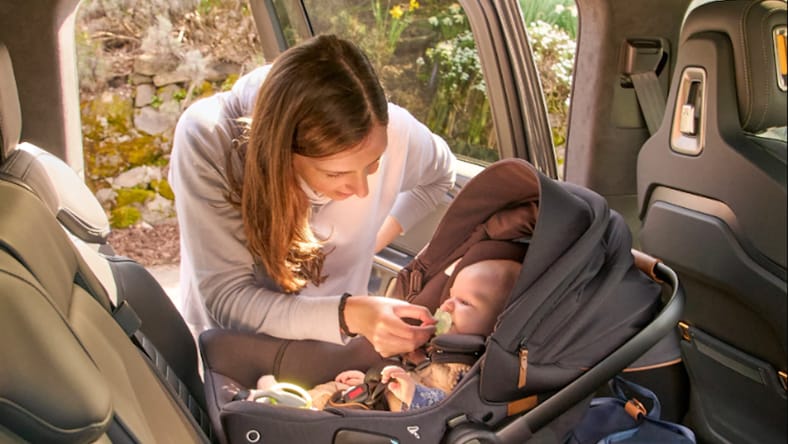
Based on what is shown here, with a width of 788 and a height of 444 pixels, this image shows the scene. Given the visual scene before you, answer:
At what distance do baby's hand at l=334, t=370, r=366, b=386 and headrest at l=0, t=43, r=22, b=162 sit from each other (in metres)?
0.92

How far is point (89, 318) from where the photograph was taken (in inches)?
48.3

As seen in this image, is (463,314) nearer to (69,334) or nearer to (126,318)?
(126,318)

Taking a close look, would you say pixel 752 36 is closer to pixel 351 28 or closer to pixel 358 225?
pixel 358 225

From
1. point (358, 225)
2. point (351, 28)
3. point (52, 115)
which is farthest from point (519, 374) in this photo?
point (351, 28)

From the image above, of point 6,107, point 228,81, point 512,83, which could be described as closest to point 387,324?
point 6,107

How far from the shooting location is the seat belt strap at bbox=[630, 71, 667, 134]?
1835 millimetres

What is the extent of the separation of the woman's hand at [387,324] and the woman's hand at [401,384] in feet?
0.20

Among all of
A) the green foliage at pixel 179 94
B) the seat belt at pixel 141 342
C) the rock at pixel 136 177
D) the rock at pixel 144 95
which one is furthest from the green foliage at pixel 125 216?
the seat belt at pixel 141 342

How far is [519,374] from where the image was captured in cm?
146

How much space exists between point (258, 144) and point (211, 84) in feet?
10.9

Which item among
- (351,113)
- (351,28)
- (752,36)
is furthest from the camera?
(351,28)

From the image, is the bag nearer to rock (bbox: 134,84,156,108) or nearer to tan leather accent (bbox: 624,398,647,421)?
tan leather accent (bbox: 624,398,647,421)

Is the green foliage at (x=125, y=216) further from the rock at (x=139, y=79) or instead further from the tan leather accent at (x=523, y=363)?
the tan leather accent at (x=523, y=363)

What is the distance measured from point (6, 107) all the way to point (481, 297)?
1139 millimetres
